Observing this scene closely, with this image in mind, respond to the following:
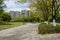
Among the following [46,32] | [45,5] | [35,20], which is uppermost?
[45,5]

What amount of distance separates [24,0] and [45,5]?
15.4 feet

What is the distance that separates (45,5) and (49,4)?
25.6 inches

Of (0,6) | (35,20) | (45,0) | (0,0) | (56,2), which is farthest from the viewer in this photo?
(35,20)

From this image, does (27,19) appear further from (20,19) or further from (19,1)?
(19,1)

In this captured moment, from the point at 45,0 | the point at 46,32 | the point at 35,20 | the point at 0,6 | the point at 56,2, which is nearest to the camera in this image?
the point at 46,32

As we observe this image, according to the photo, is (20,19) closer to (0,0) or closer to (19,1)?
(0,0)

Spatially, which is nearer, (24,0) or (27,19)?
(24,0)

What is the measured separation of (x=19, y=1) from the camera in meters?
24.5

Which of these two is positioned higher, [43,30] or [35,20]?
[43,30]

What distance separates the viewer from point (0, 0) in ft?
178

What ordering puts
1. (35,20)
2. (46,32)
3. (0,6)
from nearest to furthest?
(46,32), (0,6), (35,20)

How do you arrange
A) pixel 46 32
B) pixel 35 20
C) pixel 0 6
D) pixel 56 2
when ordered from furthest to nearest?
pixel 35 20 < pixel 0 6 < pixel 56 2 < pixel 46 32

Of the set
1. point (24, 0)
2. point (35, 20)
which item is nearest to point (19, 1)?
point (24, 0)

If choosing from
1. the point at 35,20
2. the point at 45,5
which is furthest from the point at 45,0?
the point at 35,20
